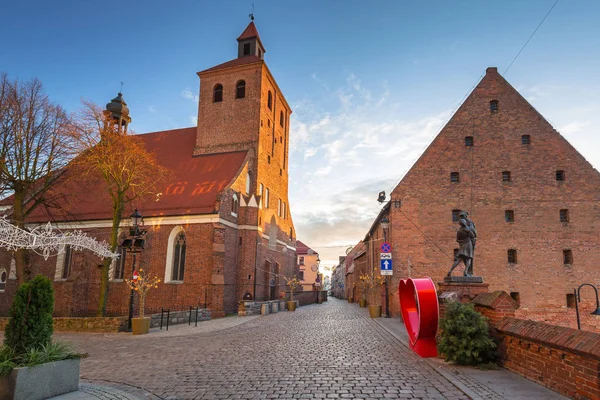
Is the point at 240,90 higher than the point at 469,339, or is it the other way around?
the point at 240,90

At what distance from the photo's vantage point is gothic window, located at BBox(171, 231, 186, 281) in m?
25.3

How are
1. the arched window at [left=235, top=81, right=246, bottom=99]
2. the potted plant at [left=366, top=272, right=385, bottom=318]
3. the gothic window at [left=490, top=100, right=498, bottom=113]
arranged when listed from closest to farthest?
the potted plant at [left=366, top=272, right=385, bottom=318] < the gothic window at [left=490, top=100, right=498, bottom=113] < the arched window at [left=235, top=81, right=246, bottom=99]

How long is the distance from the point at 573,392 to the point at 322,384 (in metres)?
3.87

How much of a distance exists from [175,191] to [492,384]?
25040 mm

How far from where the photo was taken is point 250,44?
112ft

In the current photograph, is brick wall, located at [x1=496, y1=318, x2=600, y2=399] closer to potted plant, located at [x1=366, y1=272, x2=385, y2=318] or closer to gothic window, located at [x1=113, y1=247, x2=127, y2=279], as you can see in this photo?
potted plant, located at [x1=366, y1=272, x2=385, y2=318]

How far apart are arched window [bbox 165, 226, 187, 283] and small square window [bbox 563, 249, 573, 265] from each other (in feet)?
76.3

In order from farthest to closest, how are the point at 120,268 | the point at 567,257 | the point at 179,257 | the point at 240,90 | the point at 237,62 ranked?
the point at 237,62 < the point at 240,90 < the point at 120,268 < the point at 179,257 < the point at 567,257

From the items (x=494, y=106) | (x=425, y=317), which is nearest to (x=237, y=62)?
(x=494, y=106)

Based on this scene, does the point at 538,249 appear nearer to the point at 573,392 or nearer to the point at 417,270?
the point at 417,270

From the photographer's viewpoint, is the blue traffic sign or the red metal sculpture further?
the blue traffic sign

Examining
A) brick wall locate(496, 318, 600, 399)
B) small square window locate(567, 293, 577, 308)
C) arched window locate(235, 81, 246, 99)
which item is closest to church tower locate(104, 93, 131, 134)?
arched window locate(235, 81, 246, 99)

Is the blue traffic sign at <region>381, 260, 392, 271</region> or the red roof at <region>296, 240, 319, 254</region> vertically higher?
the red roof at <region>296, 240, 319, 254</region>

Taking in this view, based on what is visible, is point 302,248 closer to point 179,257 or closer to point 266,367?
point 179,257
